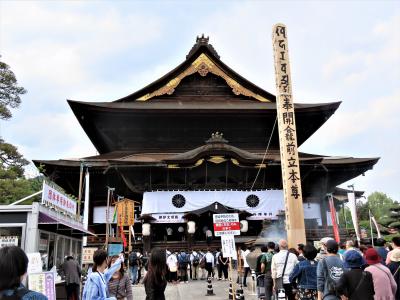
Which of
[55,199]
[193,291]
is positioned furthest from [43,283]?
[193,291]

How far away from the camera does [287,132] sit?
14102mm

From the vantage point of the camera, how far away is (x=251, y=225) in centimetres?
2198

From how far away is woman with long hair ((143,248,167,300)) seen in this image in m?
4.43

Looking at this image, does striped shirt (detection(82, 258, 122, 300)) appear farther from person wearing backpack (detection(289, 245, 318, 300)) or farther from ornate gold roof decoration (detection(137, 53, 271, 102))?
ornate gold roof decoration (detection(137, 53, 271, 102))

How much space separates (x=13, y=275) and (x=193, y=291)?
10718 millimetres

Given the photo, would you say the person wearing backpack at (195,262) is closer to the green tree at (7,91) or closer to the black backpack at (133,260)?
the black backpack at (133,260)

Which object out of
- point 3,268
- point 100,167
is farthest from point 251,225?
point 3,268

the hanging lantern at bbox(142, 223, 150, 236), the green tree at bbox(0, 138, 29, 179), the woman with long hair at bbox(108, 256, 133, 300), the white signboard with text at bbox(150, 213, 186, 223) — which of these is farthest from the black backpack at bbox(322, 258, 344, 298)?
the green tree at bbox(0, 138, 29, 179)

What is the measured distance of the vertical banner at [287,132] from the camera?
42.9 ft

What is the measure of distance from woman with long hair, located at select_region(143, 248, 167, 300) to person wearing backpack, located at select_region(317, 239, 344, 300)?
213 centimetres

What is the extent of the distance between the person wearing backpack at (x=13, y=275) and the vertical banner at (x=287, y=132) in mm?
11174

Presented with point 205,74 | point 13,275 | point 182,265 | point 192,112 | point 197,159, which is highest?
point 205,74

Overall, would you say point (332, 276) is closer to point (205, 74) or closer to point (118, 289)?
point (118, 289)

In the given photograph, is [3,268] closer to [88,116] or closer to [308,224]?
[308,224]
